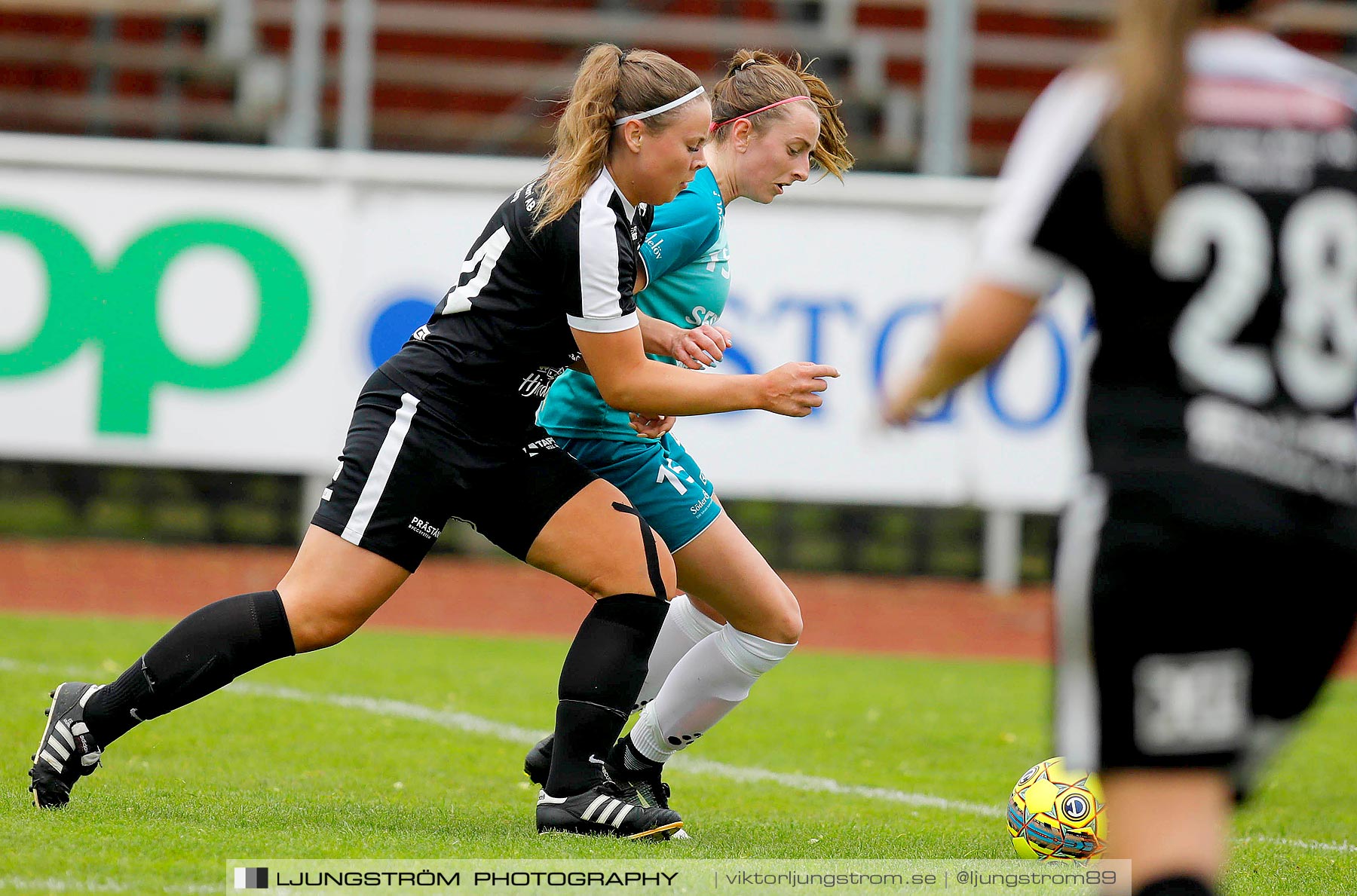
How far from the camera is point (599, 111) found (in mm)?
3959

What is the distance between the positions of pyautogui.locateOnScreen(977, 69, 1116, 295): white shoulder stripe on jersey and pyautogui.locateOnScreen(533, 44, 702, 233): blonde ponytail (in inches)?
74.9

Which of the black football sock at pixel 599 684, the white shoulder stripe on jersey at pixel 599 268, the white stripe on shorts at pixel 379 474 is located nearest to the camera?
the white shoulder stripe on jersey at pixel 599 268

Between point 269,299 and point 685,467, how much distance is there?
6.59 m

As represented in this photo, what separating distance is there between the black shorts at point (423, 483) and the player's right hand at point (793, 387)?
73 centimetres

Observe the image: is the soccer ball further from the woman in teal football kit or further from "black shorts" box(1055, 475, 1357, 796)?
"black shorts" box(1055, 475, 1357, 796)

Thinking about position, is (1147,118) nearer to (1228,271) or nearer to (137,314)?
(1228,271)

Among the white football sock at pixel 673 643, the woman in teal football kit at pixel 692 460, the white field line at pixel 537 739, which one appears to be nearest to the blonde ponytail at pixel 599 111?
the woman in teal football kit at pixel 692 460

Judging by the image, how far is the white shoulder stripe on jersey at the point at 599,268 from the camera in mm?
3812

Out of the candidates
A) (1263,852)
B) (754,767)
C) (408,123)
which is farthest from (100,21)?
(1263,852)

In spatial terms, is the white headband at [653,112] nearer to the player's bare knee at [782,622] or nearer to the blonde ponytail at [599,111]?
the blonde ponytail at [599,111]

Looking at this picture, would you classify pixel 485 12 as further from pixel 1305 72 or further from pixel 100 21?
pixel 1305 72

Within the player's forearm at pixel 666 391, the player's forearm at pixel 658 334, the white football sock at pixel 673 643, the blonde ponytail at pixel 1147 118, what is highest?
the blonde ponytail at pixel 1147 118

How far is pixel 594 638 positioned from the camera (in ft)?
13.6

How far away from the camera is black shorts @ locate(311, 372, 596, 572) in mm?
3934
